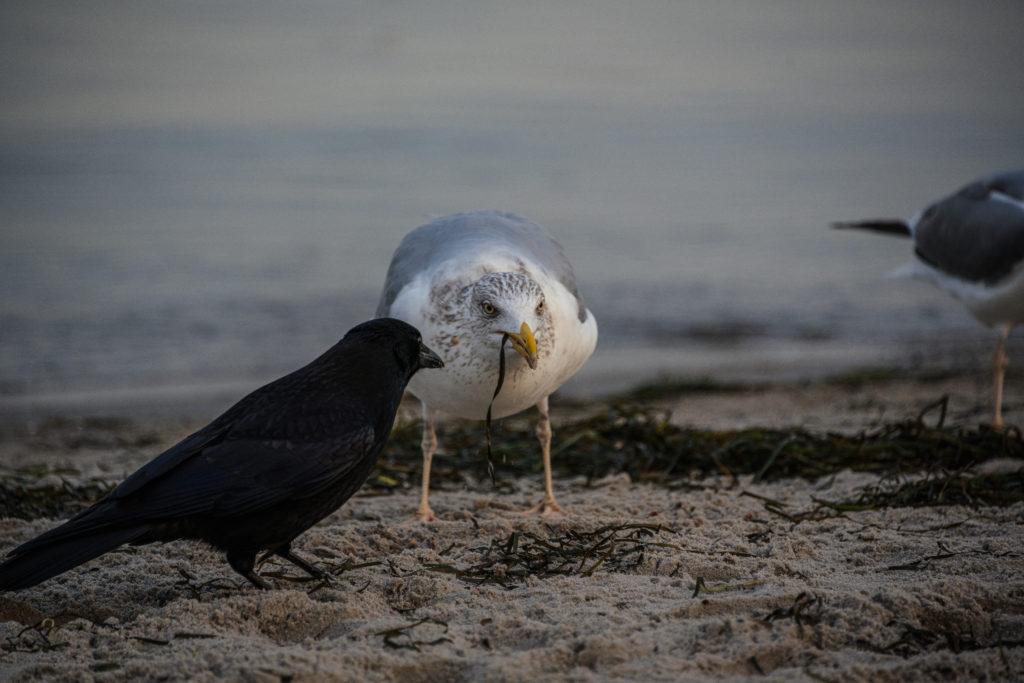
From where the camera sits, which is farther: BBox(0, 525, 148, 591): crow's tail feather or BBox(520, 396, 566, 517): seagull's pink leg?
BBox(520, 396, 566, 517): seagull's pink leg

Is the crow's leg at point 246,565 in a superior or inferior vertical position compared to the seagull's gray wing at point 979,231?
inferior

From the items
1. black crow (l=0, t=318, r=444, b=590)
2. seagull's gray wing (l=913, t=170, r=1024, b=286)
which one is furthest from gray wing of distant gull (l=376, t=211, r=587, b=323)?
seagull's gray wing (l=913, t=170, r=1024, b=286)

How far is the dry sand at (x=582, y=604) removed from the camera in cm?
273

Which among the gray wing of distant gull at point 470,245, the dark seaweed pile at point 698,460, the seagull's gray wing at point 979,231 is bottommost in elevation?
the dark seaweed pile at point 698,460

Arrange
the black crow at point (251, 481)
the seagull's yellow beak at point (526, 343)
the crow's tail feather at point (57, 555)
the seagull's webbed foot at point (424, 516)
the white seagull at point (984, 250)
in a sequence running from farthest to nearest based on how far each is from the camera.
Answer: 1. the white seagull at point (984, 250)
2. the seagull's webbed foot at point (424, 516)
3. the seagull's yellow beak at point (526, 343)
4. the black crow at point (251, 481)
5. the crow's tail feather at point (57, 555)

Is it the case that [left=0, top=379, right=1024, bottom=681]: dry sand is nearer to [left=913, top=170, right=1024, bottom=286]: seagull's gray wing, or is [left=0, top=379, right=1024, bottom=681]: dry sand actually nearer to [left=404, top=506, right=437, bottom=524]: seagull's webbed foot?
[left=404, top=506, right=437, bottom=524]: seagull's webbed foot

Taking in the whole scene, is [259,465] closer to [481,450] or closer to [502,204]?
[481,450]

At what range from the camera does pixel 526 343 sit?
3754mm

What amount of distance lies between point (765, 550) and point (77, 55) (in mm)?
29783

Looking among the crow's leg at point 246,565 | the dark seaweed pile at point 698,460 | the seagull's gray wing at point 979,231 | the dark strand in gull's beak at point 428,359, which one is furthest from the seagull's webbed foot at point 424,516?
the seagull's gray wing at point 979,231

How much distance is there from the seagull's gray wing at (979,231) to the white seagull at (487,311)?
141 inches

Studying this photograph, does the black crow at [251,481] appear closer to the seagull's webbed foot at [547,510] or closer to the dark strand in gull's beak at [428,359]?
the dark strand in gull's beak at [428,359]

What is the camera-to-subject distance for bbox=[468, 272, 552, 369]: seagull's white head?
12.4 ft

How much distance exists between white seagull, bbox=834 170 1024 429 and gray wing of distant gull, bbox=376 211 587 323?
3.16 m
